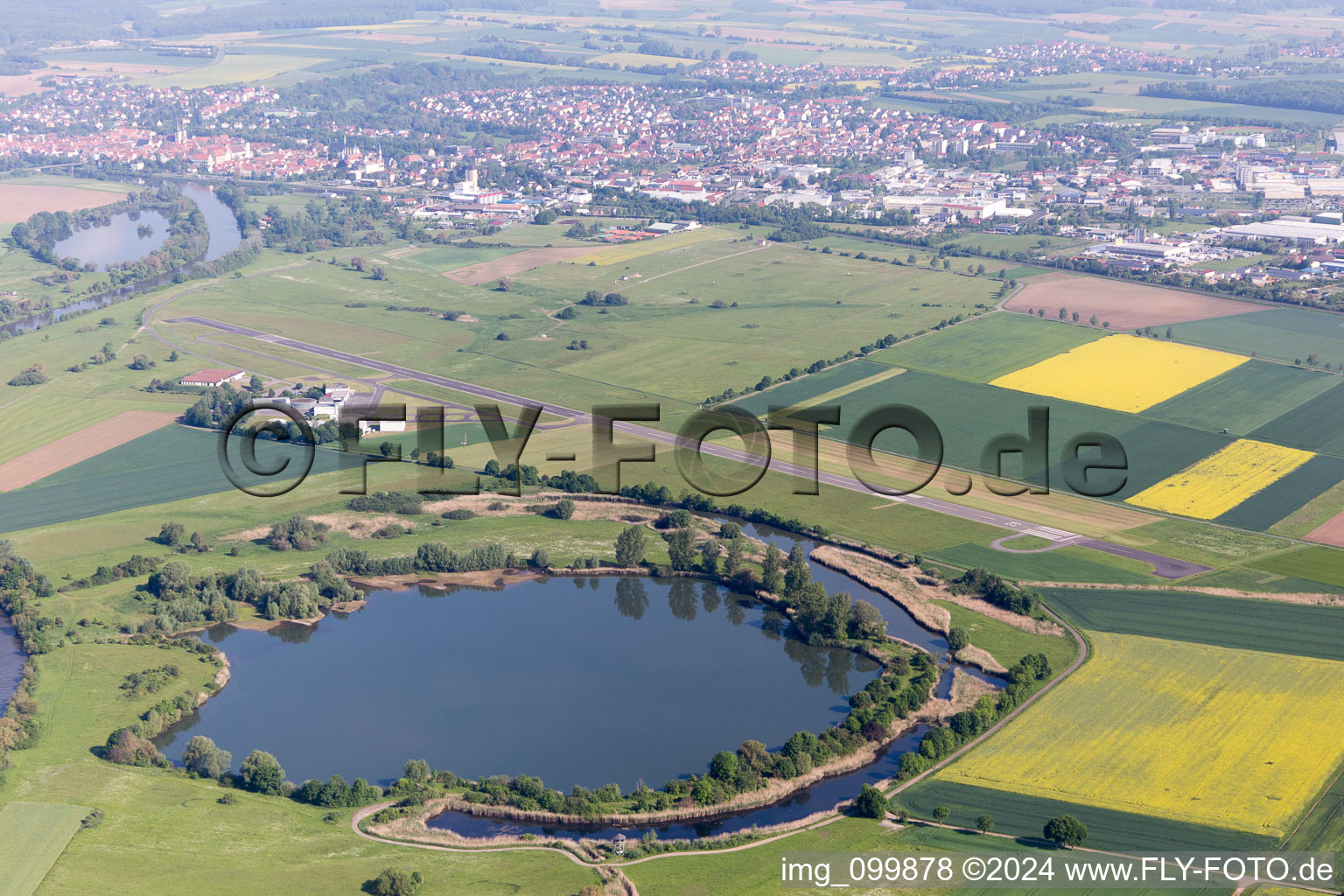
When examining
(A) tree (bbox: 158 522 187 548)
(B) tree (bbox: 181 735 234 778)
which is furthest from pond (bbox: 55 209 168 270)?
(B) tree (bbox: 181 735 234 778)

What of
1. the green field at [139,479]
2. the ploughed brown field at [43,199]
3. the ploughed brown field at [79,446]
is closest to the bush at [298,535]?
the green field at [139,479]

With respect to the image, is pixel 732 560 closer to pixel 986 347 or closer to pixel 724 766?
pixel 724 766

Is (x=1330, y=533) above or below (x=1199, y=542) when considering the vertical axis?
above

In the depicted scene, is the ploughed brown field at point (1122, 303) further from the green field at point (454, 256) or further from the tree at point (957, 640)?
the tree at point (957, 640)

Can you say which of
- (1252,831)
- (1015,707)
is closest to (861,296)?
(1015,707)

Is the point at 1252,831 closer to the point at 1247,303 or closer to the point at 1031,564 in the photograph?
the point at 1031,564

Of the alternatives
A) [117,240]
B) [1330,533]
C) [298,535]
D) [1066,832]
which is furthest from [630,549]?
[117,240]

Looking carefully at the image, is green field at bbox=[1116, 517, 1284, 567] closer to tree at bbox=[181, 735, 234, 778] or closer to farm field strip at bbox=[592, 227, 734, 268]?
tree at bbox=[181, 735, 234, 778]
